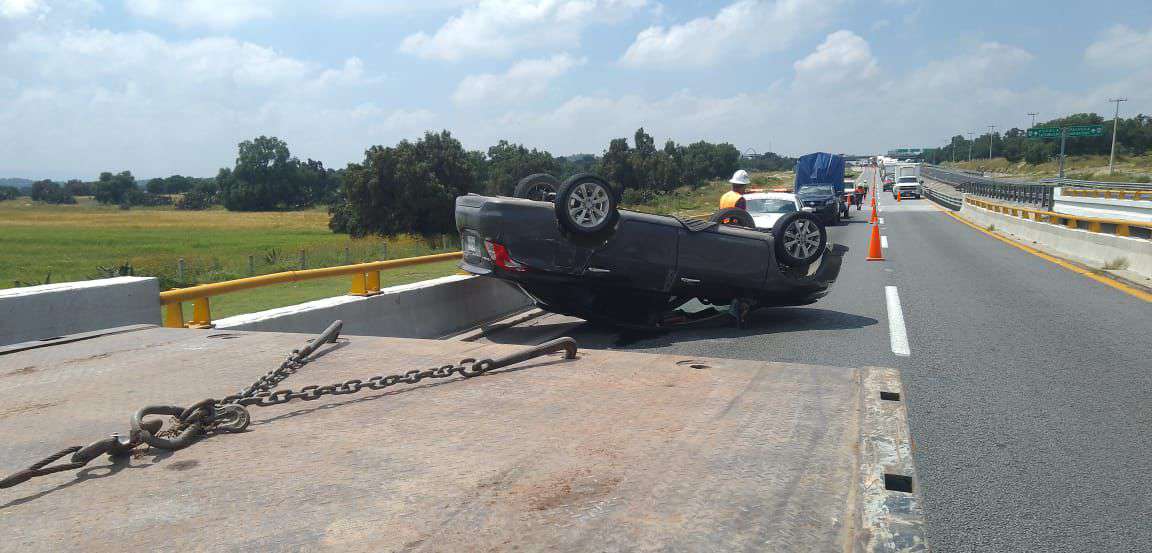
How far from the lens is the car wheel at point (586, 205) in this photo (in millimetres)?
8133

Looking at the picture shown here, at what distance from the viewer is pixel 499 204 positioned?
323 inches

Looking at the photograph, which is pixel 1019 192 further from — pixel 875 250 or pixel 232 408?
pixel 232 408

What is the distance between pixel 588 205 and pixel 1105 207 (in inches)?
1540

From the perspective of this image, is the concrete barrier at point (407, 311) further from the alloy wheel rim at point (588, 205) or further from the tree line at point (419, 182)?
the tree line at point (419, 182)

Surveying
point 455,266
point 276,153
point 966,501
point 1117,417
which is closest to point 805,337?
point 1117,417

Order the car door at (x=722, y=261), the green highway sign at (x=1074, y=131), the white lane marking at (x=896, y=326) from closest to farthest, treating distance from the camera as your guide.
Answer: the white lane marking at (x=896, y=326) → the car door at (x=722, y=261) → the green highway sign at (x=1074, y=131)

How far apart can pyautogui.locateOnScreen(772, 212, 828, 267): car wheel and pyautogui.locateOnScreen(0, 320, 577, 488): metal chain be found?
18.7 feet

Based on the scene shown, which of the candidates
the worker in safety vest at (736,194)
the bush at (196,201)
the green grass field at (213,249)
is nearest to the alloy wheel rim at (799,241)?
the worker in safety vest at (736,194)

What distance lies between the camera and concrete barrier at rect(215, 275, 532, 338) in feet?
21.9

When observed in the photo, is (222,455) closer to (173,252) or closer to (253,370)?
(253,370)

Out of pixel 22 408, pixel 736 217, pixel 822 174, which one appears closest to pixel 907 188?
pixel 822 174

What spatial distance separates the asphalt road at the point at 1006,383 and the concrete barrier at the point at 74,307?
4.42 metres

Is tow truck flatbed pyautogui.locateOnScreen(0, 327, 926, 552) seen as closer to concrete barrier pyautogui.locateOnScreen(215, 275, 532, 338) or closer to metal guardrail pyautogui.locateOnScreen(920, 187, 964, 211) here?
concrete barrier pyautogui.locateOnScreen(215, 275, 532, 338)

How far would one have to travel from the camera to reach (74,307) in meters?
5.07
